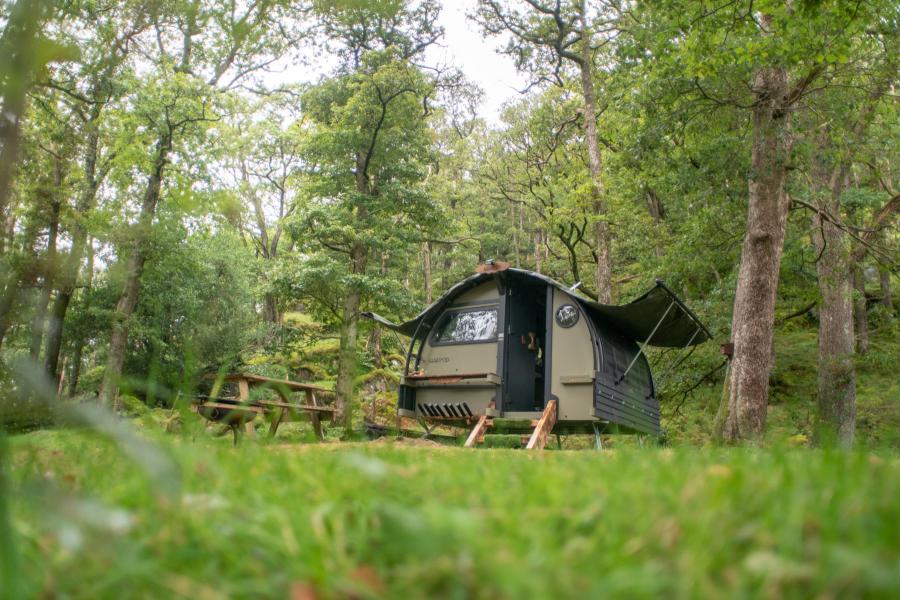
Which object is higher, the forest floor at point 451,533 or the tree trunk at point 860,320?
the tree trunk at point 860,320

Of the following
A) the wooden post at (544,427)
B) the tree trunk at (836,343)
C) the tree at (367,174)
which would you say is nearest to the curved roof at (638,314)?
the wooden post at (544,427)

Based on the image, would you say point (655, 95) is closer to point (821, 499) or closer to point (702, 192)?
point (702, 192)

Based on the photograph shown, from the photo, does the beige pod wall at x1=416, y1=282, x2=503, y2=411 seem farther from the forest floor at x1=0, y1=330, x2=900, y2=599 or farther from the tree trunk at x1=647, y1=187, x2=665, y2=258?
the tree trunk at x1=647, y1=187, x2=665, y2=258

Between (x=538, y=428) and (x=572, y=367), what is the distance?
1389mm

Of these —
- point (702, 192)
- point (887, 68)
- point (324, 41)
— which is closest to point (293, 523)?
point (702, 192)

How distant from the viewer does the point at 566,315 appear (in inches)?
402

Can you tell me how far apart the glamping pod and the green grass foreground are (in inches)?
304

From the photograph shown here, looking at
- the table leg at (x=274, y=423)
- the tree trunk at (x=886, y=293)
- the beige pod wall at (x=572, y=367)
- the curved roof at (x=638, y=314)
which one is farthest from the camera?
the tree trunk at (x=886, y=293)

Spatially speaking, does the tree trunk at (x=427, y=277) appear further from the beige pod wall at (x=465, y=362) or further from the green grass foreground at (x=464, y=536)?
the green grass foreground at (x=464, y=536)

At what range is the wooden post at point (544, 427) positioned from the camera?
8820mm

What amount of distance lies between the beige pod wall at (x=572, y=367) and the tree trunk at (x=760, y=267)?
1.81m

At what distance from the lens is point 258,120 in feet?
90.3

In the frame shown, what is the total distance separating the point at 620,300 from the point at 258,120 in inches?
621

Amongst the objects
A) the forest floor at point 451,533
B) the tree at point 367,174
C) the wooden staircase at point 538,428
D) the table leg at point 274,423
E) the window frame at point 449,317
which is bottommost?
the wooden staircase at point 538,428
